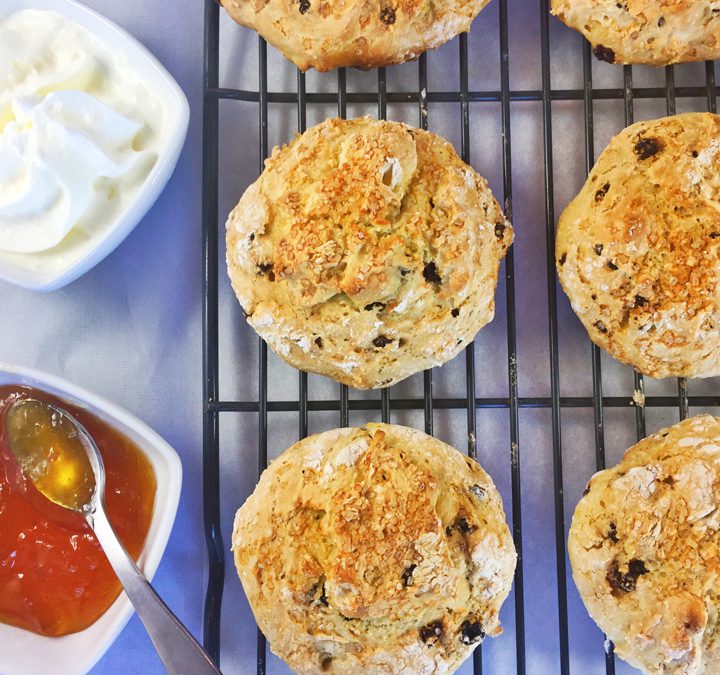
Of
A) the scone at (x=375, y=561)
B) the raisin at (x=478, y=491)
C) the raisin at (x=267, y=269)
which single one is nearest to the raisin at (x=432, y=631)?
the scone at (x=375, y=561)

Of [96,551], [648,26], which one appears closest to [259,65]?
[648,26]

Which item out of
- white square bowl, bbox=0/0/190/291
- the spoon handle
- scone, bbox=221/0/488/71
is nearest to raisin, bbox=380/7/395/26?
scone, bbox=221/0/488/71

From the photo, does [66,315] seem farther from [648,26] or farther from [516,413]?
[648,26]

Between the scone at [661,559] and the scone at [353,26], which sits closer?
the scone at [661,559]

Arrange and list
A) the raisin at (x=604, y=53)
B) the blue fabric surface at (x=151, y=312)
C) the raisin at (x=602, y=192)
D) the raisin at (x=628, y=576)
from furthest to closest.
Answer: the blue fabric surface at (x=151, y=312) → the raisin at (x=604, y=53) → the raisin at (x=602, y=192) → the raisin at (x=628, y=576)

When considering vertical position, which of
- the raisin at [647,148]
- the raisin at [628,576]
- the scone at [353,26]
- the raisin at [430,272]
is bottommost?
the raisin at [628,576]

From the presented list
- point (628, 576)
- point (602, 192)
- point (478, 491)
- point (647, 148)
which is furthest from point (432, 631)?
point (647, 148)

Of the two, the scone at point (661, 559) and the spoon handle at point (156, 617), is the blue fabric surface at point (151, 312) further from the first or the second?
the scone at point (661, 559)
